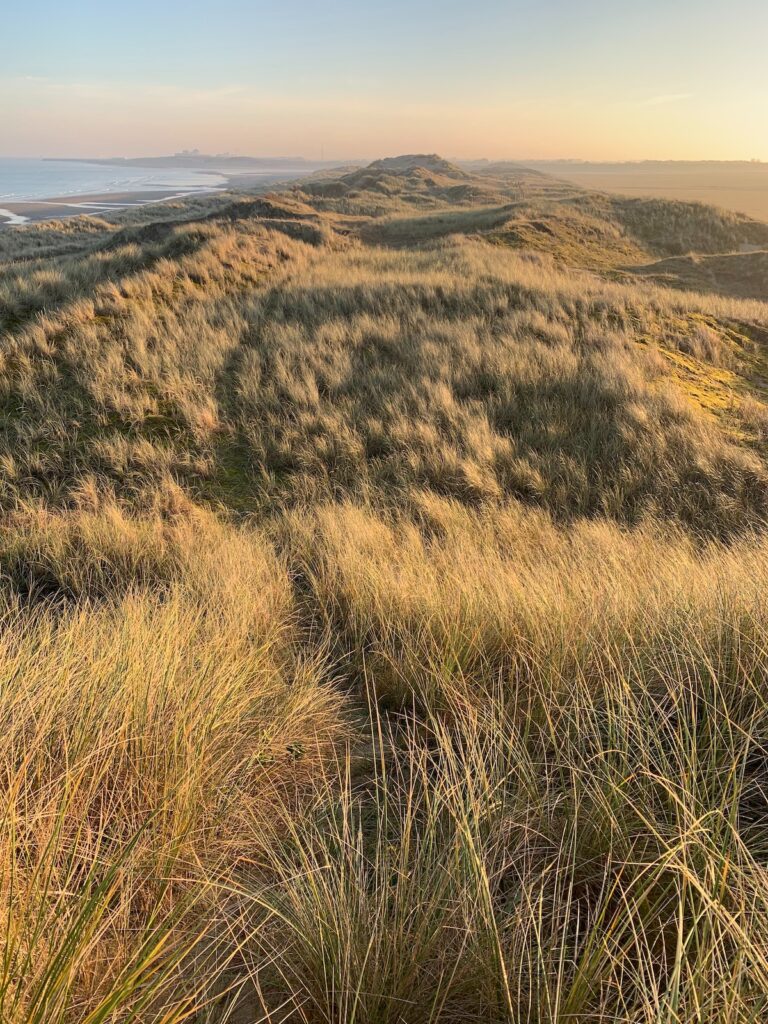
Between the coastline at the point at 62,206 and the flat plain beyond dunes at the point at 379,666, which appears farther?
the coastline at the point at 62,206

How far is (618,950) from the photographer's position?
4.47 ft

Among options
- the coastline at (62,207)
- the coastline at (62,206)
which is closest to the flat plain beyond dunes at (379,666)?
the coastline at (62,207)

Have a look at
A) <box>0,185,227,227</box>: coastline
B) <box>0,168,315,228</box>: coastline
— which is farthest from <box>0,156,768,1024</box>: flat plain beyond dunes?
<box>0,168,315,228</box>: coastline

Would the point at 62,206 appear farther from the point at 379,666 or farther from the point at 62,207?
the point at 379,666

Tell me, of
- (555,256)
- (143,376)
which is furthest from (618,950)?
(555,256)

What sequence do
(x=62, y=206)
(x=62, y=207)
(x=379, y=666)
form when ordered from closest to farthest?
(x=379, y=666)
(x=62, y=207)
(x=62, y=206)

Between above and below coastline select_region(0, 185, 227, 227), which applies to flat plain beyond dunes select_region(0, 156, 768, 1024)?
below

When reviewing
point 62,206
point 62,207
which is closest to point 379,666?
point 62,207

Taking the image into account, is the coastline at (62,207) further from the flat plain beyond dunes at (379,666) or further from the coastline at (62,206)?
the flat plain beyond dunes at (379,666)

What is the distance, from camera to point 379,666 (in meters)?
2.79

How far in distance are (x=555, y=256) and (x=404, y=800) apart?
911 inches

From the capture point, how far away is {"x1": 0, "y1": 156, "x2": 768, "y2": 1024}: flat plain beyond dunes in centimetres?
125

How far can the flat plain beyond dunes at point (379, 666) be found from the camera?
125cm

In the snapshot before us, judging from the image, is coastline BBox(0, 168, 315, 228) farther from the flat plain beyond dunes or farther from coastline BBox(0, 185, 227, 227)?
the flat plain beyond dunes
